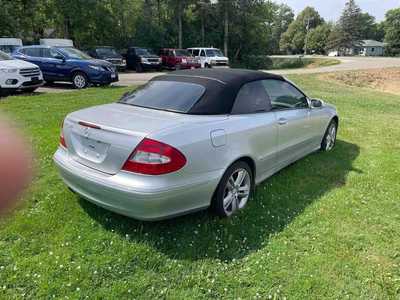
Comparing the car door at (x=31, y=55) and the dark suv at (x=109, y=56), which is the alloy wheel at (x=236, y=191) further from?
the dark suv at (x=109, y=56)

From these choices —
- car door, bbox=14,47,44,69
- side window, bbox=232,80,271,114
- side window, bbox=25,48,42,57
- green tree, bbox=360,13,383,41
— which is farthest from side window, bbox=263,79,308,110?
green tree, bbox=360,13,383,41

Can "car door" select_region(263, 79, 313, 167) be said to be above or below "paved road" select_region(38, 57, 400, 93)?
→ above

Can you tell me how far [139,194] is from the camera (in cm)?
273

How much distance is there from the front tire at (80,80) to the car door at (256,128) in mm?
10129

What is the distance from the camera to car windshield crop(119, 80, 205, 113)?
348 cm

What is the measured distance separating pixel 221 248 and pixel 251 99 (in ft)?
5.70

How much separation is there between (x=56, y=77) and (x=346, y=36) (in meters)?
86.9

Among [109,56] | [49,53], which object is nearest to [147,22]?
[109,56]

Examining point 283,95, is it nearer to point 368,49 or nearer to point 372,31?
point 368,49

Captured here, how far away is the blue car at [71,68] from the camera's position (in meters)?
12.5

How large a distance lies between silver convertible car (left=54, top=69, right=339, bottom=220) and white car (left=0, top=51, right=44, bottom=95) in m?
7.79

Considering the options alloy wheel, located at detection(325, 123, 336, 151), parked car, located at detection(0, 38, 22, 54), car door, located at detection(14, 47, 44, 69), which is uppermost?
parked car, located at detection(0, 38, 22, 54)

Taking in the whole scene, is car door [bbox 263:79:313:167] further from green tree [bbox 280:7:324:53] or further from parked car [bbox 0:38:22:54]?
green tree [bbox 280:7:324:53]

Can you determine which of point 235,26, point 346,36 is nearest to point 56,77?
point 235,26
